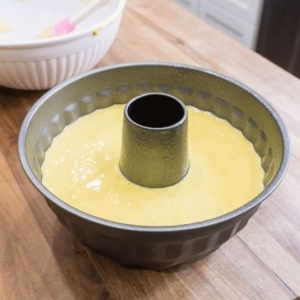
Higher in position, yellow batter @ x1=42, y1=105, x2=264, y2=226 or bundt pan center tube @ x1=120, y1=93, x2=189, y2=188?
bundt pan center tube @ x1=120, y1=93, x2=189, y2=188

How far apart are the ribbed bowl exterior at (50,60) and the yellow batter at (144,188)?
148 millimetres

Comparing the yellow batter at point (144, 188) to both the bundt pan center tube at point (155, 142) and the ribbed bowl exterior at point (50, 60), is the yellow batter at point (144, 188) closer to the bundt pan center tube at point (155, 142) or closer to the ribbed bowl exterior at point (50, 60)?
the bundt pan center tube at point (155, 142)

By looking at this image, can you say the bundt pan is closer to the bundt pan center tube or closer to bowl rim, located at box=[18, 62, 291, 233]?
bowl rim, located at box=[18, 62, 291, 233]

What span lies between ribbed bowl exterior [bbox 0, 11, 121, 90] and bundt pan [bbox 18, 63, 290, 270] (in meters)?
0.14

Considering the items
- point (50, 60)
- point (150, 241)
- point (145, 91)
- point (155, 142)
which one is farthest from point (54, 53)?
point (150, 241)

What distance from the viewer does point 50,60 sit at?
2.61ft

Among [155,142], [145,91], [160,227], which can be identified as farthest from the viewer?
[145,91]

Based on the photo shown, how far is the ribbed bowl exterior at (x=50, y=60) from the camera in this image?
0.77m

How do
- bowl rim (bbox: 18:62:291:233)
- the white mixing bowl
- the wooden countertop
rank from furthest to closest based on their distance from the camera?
the white mixing bowl, the wooden countertop, bowl rim (bbox: 18:62:291:233)

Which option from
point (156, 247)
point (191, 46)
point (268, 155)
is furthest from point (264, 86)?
point (156, 247)

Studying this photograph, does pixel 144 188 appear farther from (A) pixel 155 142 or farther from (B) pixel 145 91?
(B) pixel 145 91

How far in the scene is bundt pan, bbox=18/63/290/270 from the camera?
46cm

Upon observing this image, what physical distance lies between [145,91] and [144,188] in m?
0.20

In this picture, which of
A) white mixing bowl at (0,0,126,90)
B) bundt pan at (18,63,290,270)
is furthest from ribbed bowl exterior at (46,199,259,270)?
white mixing bowl at (0,0,126,90)
